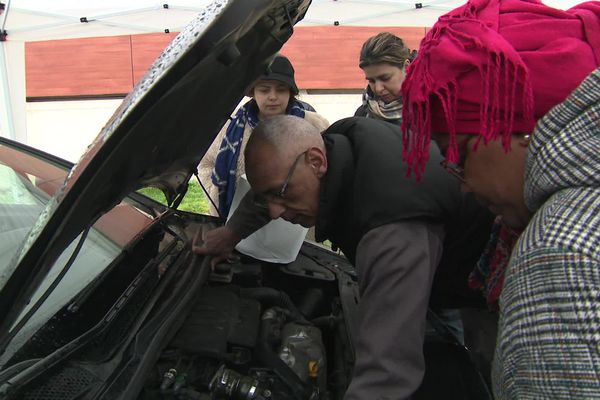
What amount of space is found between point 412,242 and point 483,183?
1.03ft

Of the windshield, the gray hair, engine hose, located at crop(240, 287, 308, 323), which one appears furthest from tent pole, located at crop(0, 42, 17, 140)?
the gray hair

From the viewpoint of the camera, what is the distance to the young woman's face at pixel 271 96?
2402mm

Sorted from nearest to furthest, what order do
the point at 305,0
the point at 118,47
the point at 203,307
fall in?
the point at 305,0, the point at 203,307, the point at 118,47

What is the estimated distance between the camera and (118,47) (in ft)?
23.9

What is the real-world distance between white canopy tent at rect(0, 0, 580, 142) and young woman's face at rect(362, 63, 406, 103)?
2.44 metres

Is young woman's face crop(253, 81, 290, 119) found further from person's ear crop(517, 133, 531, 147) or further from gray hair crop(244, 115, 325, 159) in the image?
person's ear crop(517, 133, 531, 147)

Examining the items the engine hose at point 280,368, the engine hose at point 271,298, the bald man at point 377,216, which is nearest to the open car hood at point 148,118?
the bald man at point 377,216

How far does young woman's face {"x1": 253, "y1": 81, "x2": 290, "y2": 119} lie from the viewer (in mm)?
2402

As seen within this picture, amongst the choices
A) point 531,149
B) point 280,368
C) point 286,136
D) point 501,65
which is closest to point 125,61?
point 286,136

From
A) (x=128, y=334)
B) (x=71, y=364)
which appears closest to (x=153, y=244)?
(x=128, y=334)

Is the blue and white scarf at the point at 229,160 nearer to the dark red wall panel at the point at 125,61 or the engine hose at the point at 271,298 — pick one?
the engine hose at the point at 271,298

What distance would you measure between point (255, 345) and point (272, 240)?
0.73 metres

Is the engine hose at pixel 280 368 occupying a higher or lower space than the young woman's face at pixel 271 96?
lower

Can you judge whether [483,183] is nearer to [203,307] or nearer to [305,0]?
[305,0]
